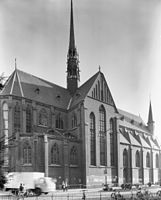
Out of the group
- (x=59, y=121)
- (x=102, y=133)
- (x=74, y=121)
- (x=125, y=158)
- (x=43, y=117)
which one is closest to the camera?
(x=43, y=117)

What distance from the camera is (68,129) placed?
65.8 meters

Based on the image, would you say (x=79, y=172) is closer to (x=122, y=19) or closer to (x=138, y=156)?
(x=138, y=156)

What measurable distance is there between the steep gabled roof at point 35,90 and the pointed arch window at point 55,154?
392 inches

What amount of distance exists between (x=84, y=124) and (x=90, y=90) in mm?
6783

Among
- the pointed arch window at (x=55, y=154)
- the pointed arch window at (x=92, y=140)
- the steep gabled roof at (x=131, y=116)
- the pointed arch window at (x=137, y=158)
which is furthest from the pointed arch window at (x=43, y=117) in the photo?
the steep gabled roof at (x=131, y=116)

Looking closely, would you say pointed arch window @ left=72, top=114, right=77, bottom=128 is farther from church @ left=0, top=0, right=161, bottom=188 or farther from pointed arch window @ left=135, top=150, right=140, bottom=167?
pointed arch window @ left=135, top=150, right=140, bottom=167

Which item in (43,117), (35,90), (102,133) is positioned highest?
(35,90)

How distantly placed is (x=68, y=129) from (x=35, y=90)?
10220 millimetres

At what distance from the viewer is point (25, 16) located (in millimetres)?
18484

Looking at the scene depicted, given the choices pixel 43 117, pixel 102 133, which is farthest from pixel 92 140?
pixel 43 117

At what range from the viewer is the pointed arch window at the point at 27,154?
2054 inches

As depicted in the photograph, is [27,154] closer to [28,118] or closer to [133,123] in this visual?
[28,118]

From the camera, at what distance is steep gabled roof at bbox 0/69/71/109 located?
58344 mm

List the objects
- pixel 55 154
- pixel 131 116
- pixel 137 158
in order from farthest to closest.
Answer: pixel 131 116
pixel 137 158
pixel 55 154
